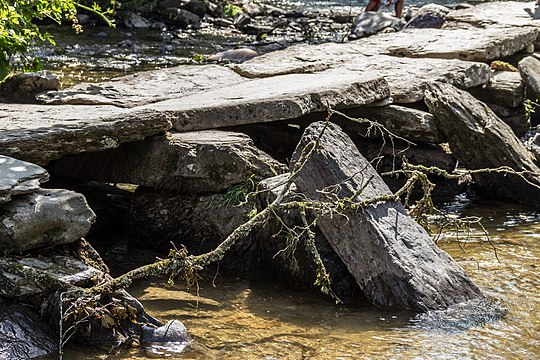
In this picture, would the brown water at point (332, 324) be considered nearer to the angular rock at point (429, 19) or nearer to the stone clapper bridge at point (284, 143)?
the stone clapper bridge at point (284, 143)

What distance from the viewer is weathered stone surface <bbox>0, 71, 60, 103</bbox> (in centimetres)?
739

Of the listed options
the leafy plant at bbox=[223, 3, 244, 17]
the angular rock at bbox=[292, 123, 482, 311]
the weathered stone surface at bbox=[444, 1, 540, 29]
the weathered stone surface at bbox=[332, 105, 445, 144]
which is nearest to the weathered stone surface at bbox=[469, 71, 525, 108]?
the weathered stone surface at bbox=[332, 105, 445, 144]

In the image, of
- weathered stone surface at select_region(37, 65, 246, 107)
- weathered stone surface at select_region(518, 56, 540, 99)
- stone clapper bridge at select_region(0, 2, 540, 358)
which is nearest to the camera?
stone clapper bridge at select_region(0, 2, 540, 358)

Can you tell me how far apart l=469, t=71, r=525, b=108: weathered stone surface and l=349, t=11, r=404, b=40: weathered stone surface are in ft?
20.3

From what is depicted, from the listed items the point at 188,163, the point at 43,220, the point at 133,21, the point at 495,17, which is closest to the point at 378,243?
the point at 188,163

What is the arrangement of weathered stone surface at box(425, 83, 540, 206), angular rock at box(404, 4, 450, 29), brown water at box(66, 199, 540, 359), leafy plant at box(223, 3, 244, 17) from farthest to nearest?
1. leafy plant at box(223, 3, 244, 17)
2. angular rock at box(404, 4, 450, 29)
3. weathered stone surface at box(425, 83, 540, 206)
4. brown water at box(66, 199, 540, 359)

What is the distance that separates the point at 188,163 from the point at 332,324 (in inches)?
67.6

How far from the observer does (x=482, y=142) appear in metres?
7.38

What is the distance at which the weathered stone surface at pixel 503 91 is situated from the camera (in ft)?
30.2

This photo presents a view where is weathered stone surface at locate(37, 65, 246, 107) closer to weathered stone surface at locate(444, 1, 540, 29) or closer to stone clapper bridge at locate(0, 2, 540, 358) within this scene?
stone clapper bridge at locate(0, 2, 540, 358)

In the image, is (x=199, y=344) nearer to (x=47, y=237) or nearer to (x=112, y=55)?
(x=47, y=237)

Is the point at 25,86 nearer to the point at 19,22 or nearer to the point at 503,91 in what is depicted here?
the point at 19,22

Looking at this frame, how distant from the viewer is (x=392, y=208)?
17.9ft

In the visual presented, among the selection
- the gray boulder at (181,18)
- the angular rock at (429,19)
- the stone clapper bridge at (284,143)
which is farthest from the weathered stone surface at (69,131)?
the gray boulder at (181,18)
